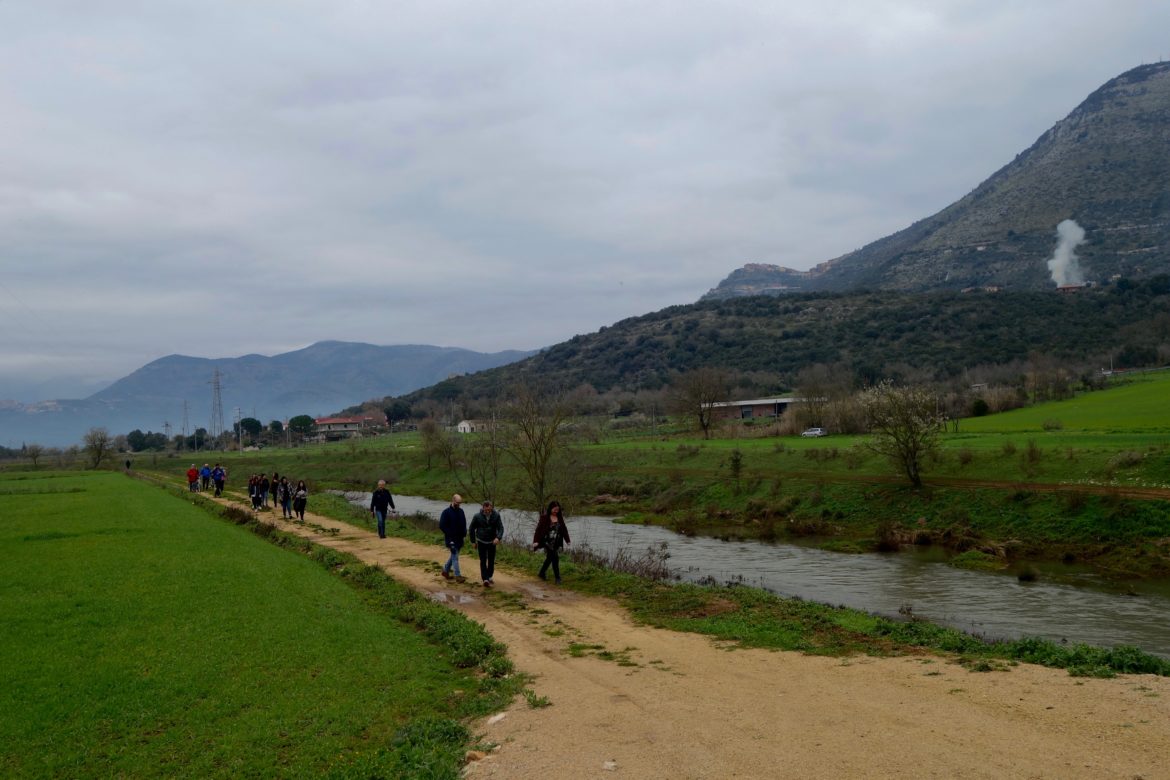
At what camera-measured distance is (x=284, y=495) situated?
37219 millimetres

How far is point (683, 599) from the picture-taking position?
55.5ft

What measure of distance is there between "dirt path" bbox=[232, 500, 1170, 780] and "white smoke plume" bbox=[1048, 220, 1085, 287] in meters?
152

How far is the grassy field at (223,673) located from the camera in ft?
28.0

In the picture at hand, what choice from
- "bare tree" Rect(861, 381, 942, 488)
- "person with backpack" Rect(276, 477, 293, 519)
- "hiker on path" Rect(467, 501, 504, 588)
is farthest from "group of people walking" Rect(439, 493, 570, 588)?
"bare tree" Rect(861, 381, 942, 488)

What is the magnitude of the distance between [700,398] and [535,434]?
44.4 m

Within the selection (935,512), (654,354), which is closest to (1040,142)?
(654,354)

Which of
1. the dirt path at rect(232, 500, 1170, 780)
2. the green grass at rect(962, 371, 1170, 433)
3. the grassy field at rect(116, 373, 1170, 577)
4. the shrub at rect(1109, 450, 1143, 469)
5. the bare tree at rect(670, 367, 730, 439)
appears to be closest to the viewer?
the dirt path at rect(232, 500, 1170, 780)

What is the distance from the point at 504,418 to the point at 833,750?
105 feet

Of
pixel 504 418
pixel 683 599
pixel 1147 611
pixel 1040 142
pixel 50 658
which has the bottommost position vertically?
pixel 1147 611

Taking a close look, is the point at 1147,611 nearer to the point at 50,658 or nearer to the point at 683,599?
the point at 683,599

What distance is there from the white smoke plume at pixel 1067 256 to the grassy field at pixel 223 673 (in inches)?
6075

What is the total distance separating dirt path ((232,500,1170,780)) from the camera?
24.9 ft

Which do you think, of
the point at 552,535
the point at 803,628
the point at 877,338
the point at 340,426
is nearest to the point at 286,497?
the point at 552,535

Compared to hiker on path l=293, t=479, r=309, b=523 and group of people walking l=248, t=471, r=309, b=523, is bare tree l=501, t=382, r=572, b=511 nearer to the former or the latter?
hiker on path l=293, t=479, r=309, b=523
